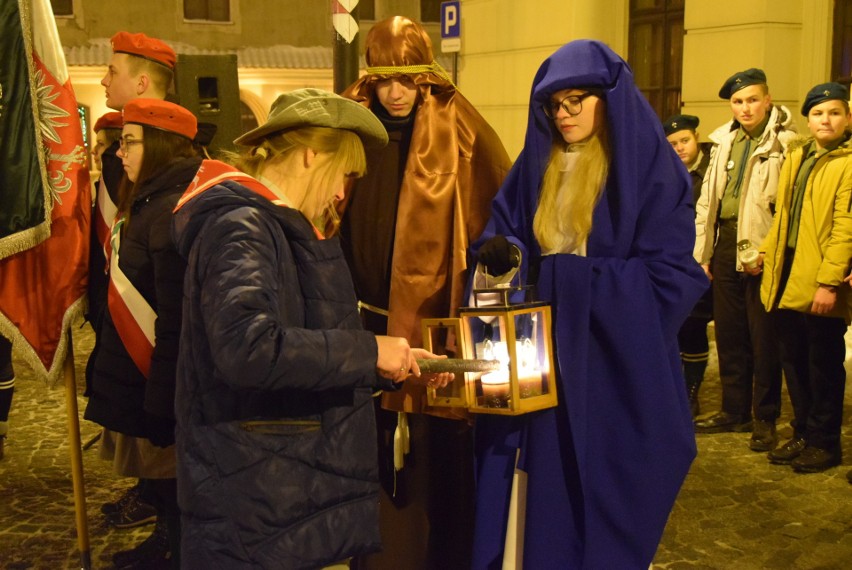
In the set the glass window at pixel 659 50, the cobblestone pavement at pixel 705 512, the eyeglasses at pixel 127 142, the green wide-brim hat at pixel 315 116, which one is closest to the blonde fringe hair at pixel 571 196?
the green wide-brim hat at pixel 315 116

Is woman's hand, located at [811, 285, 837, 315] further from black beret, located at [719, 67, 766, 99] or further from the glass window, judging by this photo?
the glass window

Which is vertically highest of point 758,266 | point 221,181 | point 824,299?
point 221,181

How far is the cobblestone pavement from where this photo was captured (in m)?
4.47

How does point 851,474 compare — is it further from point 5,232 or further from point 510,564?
point 5,232

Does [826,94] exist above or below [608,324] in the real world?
above

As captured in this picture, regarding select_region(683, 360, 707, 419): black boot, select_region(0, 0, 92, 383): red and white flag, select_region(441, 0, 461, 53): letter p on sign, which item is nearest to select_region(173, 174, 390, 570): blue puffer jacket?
select_region(0, 0, 92, 383): red and white flag

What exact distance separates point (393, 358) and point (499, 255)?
2.52ft

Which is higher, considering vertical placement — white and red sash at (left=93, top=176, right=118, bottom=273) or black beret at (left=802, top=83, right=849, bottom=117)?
black beret at (left=802, top=83, right=849, bottom=117)

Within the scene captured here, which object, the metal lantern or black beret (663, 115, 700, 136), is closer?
the metal lantern

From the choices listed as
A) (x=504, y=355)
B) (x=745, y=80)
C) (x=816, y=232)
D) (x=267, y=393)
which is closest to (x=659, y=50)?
(x=745, y=80)

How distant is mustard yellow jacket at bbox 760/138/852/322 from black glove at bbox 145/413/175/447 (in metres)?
3.55

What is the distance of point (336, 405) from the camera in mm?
2436

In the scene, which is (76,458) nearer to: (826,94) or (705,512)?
(705,512)

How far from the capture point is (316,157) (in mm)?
2535
